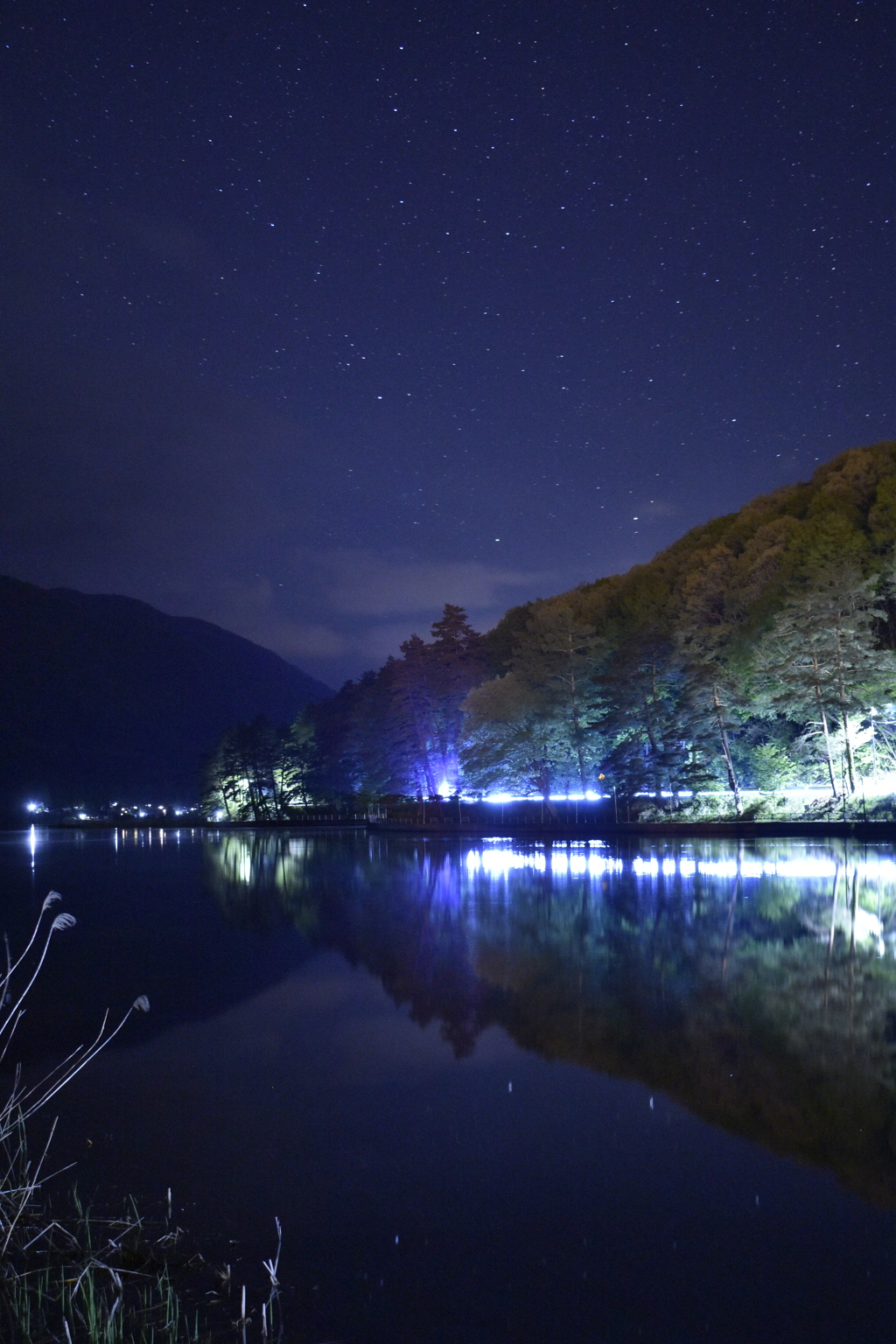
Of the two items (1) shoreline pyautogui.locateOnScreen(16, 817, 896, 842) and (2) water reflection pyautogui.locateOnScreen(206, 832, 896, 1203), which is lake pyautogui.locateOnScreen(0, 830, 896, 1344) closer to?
(2) water reflection pyautogui.locateOnScreen(206, 832, 896, 1203)

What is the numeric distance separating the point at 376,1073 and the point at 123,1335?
3128 millimetres

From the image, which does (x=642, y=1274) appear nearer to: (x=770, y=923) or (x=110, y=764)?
(x=770, y=923)

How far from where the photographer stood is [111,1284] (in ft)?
11.6

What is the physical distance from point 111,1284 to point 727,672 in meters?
38.2

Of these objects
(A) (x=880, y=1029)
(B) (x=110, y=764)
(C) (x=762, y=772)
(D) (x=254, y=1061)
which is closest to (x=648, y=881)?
(A) (x=880, y=1029)

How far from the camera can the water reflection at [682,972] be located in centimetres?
540

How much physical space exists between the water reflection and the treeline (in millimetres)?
14579

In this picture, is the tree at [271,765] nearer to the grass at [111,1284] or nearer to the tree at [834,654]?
the tree at [834,654]

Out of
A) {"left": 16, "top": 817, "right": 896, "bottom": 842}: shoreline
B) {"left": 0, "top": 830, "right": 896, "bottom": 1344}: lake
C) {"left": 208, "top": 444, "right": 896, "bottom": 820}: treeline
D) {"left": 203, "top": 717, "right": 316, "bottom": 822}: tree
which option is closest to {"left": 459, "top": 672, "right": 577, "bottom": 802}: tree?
{"left": 208, "top": 444, "right": 896, "bottom": 820}: treeline

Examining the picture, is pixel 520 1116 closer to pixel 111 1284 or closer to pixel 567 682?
pixel 111 1284

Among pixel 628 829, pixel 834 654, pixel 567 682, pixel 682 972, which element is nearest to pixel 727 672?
pixel 834 654

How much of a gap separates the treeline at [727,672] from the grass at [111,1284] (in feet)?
107

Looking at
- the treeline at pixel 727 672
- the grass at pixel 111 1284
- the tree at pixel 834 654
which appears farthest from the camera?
the treeline at pixel 727 672

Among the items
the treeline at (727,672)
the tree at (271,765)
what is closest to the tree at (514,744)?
the treeline at (727,672)
